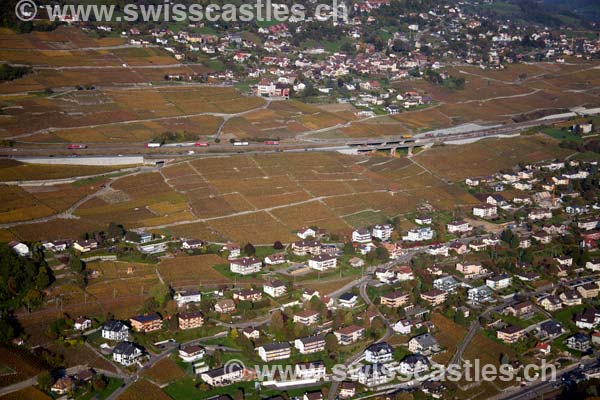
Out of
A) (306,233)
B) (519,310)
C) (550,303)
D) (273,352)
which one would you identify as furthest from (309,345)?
(306,233)

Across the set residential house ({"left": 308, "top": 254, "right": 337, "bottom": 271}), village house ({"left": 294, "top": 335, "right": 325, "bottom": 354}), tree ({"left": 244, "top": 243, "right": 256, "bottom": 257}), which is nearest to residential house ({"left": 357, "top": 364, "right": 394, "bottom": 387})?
village house ({"left": 294, "top": 335, "right": 325, "bottom": 354})

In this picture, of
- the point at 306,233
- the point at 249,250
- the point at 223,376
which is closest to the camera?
the point at 223,376

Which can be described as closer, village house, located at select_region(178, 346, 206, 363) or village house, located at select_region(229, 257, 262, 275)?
village house, located at select_region(178, 346, 206, 363)

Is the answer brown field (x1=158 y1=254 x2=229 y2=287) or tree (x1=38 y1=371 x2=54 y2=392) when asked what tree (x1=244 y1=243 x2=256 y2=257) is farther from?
tree (x1=38 y1=371 x2=54 y2=392)

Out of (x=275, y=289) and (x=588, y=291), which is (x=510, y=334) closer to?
(x=588, y=291)

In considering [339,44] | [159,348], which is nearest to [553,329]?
[159,348]

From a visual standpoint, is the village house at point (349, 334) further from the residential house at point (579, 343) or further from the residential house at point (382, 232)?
the residential house at point (382, 232)
